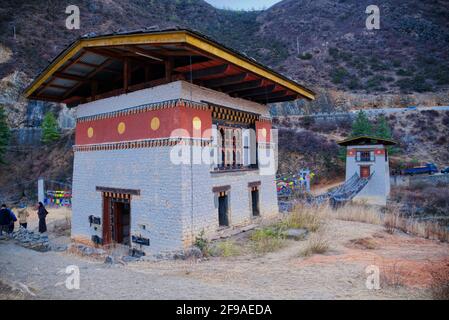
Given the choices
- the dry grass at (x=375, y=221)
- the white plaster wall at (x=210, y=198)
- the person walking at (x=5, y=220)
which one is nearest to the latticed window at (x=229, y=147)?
the white plaster wall at (x=210, y=198)

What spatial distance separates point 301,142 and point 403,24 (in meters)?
52.5

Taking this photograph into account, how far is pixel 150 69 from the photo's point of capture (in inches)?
438

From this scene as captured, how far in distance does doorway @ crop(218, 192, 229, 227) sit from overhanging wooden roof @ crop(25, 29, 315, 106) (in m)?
4.17

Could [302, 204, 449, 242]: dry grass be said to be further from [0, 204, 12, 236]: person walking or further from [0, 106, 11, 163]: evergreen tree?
[0, 106, 11, 163]: evergreen tree

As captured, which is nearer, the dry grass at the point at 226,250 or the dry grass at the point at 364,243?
the dry grass at the point at 226,250

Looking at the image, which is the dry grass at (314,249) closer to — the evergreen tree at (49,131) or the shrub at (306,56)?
the evergreen tree at (49,131)

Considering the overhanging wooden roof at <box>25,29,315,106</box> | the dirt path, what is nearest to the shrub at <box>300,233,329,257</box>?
the dirt path

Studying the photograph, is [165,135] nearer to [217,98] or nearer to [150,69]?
[217,98]

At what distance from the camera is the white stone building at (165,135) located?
923 cm

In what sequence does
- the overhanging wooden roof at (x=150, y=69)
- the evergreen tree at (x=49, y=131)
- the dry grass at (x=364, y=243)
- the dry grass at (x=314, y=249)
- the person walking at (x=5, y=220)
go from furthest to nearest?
the evergreen tree at (x=49, y=131), the person walking at (x=5, y=220), the dry grass at (x=364, y=243), the dry grass at (x=314, y=249), the overhanging wooden roof at (x=150, y=69)

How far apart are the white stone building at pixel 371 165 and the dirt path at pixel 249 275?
19.5 meters

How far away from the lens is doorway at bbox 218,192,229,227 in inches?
445

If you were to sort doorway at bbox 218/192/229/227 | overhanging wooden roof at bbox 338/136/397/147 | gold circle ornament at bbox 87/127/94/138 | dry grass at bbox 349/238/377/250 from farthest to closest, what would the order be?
overhanging wooden roof at bbox 338/136/397/147 < gold circle ornament at bbox 87/127/94/138 < doorway at bbox 218/192/229/227 < dry grass at bbox 349/238/377/250

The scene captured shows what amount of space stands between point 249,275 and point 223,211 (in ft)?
16.2
